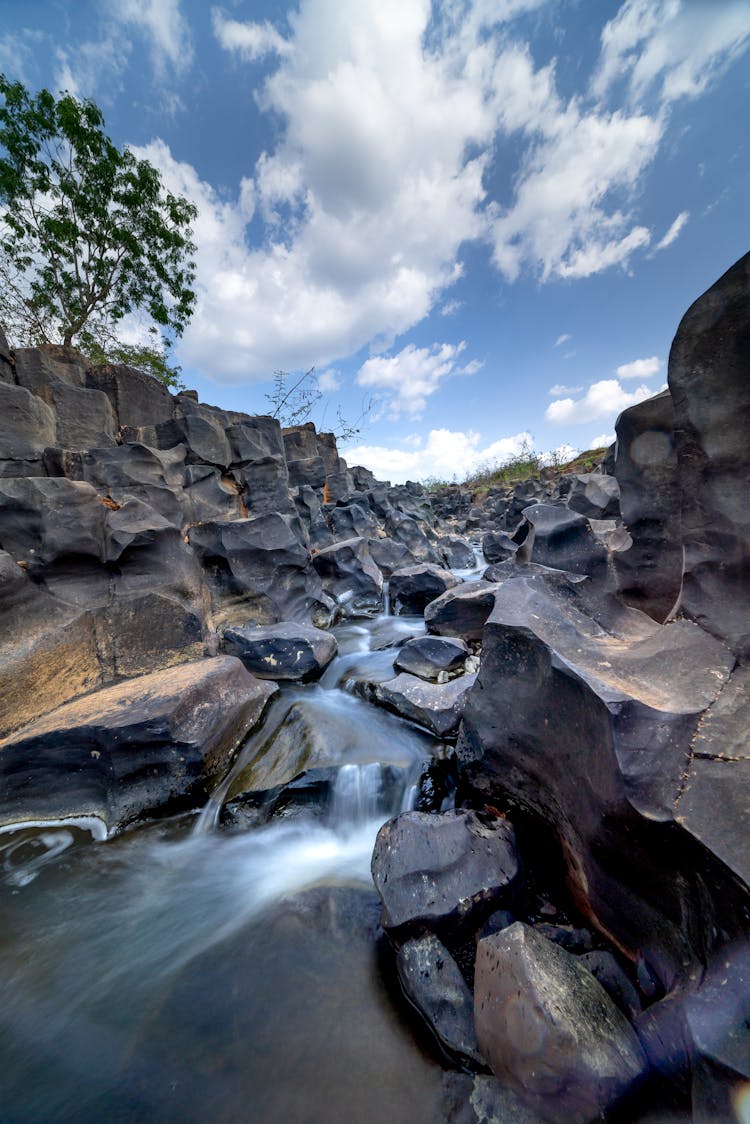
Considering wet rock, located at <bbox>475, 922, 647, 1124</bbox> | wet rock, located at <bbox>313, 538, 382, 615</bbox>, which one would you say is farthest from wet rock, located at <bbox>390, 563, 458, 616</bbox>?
wet rock, located at <bbox>475, 922, 647, 1124</bbox>

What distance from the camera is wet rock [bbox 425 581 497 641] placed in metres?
5.12

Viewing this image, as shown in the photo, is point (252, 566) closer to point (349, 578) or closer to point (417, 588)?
point (349, 578)

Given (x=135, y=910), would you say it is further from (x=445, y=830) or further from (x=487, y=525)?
(x=487, y=525)

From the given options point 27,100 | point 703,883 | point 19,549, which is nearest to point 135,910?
point 703,883

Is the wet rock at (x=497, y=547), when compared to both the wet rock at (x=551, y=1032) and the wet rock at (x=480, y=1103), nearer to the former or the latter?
the wet rock at (x=551, y=1032)

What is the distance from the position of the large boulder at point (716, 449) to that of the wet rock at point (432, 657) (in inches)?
98.2

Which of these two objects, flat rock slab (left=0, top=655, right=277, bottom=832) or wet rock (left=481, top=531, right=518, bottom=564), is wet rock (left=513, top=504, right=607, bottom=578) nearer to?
flat rock slab (left=0, top=655, right=277, bottom=832)

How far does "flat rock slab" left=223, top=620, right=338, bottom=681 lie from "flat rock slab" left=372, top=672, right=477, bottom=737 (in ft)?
3.14

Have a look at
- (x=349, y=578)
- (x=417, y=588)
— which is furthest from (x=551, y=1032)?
(x=349, y=578)

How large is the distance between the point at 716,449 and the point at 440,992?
101 inches

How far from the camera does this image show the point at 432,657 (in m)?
4.36

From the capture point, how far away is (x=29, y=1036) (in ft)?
5.87

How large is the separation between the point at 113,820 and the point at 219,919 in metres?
1.05

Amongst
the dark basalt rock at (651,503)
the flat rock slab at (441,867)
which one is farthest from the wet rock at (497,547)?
the flat rock slab at (441,867)
